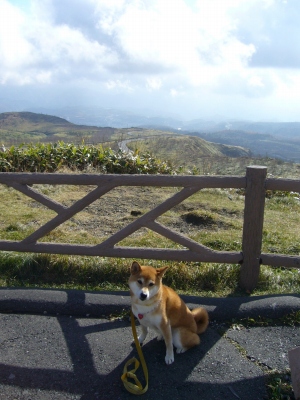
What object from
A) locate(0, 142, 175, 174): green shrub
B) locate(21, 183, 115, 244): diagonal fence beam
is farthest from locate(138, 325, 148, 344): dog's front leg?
locate(0, 142, 175, 174): green shrub

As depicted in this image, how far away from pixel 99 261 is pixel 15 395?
250cm

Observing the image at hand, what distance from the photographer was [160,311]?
3707 millimetres

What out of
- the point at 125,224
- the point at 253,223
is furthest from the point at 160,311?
the point at 125,224

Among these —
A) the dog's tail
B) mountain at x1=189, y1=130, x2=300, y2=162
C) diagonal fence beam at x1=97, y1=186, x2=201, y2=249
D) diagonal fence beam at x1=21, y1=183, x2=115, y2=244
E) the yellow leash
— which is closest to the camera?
the yellow leash

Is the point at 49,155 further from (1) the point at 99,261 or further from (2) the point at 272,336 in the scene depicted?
(2) the point at 272,336

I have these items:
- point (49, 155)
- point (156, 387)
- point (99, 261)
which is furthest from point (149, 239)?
point (49, 155)

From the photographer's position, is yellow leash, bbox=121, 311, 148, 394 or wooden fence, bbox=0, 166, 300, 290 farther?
wooden fence, bbox=0, 166, 300, 290

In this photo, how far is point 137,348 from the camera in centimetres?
375

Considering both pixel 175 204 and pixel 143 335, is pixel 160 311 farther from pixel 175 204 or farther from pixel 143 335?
pixel 175 204

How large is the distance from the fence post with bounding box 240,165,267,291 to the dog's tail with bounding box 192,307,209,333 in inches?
45.4

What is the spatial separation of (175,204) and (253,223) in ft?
3.31

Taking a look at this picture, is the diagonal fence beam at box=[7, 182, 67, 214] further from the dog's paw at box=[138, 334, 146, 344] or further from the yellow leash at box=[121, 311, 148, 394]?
the yellow leash at box=[121, 311, 148, 394]

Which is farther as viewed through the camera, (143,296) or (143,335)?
(143,335)

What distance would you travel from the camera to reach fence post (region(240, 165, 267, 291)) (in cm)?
486
